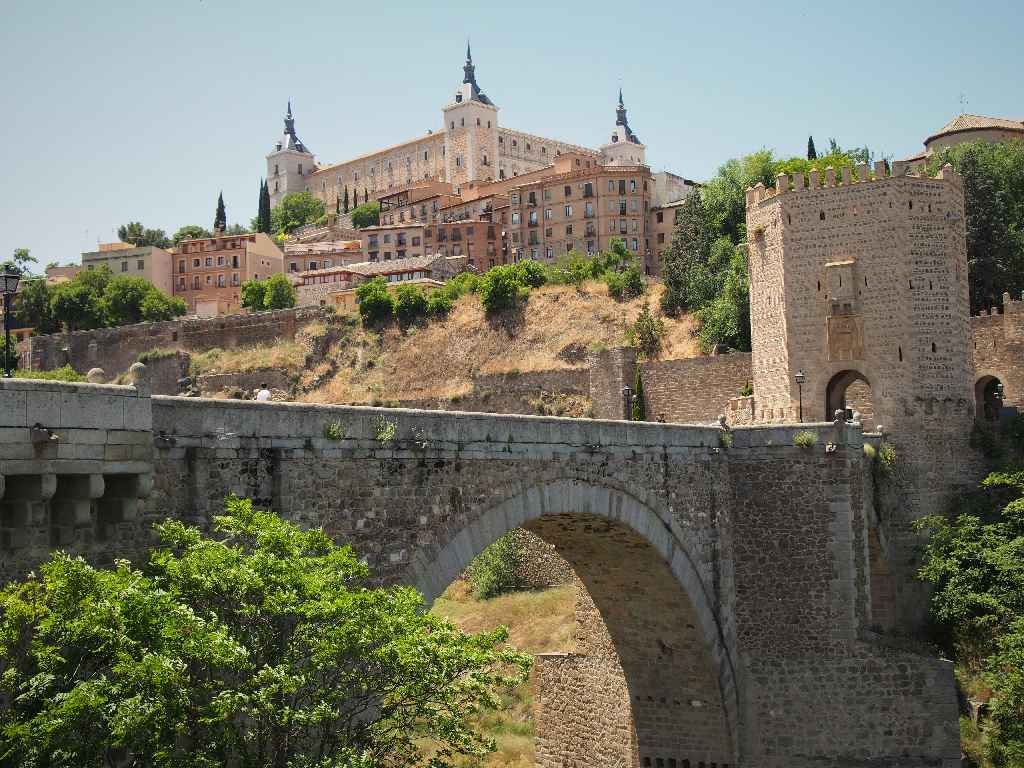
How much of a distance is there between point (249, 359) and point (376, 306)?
28.5 ft

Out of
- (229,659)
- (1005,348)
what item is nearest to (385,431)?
(229,659)

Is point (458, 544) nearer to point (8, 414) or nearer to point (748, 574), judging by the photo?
point (8, 414)

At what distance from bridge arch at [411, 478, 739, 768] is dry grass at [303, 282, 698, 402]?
2911cm

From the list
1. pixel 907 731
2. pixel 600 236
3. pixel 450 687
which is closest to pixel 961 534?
pixel 907 731

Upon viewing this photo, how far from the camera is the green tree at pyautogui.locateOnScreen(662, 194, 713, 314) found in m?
54.5

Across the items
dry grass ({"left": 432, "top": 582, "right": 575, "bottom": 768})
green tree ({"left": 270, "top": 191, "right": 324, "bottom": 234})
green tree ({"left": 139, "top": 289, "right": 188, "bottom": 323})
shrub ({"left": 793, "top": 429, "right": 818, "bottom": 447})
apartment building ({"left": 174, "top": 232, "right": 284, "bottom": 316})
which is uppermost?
green tree ({"left": 270, "top": 191, "right": 324, "bottom": 234})

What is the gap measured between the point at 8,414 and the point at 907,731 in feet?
60.3

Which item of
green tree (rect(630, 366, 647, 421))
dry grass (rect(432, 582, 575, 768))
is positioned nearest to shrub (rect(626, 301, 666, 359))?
green tree (rect(630, 366, 647, 421))

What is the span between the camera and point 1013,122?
62.0m

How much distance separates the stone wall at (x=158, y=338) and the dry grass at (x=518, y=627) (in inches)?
1432

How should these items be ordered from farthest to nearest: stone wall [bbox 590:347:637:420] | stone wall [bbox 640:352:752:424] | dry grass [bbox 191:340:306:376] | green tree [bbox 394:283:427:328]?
dry grass [bbox 191:340:306:376]
green tree [bbox 394:283:427:328]
stone wall [bbox 590:347:637:420]
stone wall [bbox 640:352:752:424]

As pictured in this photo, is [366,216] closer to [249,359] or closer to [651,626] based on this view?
[249,359]

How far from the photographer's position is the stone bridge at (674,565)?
16.0 meters

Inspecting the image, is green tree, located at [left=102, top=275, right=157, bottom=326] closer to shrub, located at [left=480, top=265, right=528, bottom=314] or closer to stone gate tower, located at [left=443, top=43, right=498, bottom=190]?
shrub, located at [left=480, top=265, right=528, bottom=314]
